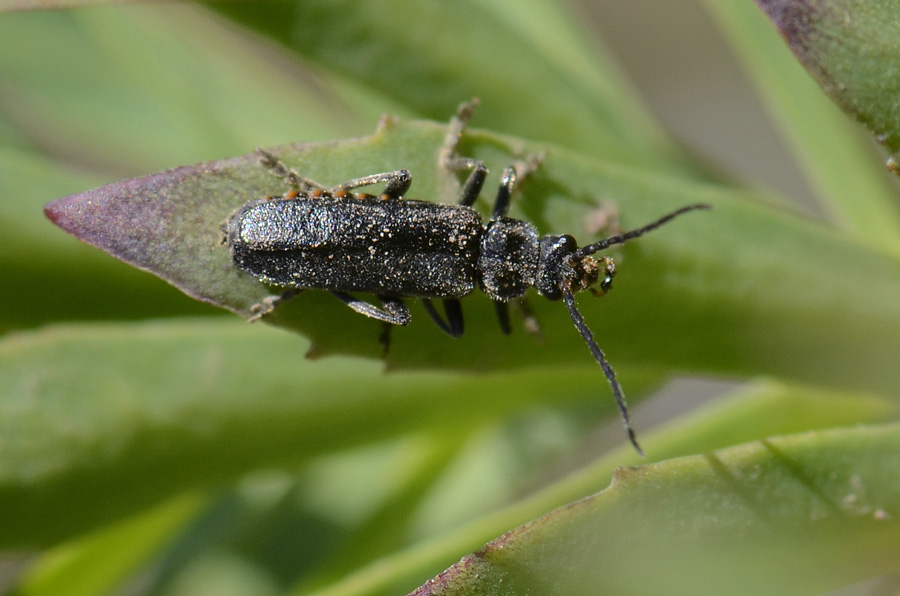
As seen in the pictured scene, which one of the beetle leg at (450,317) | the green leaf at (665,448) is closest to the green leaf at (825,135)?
the green leaf at (665,448)

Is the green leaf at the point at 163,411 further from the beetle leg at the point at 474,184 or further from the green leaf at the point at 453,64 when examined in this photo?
the green leaf at the point at 453,64

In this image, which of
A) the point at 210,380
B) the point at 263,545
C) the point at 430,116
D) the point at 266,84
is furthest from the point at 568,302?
the point at 266,84

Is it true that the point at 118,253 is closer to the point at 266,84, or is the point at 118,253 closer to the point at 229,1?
the point at 229,1

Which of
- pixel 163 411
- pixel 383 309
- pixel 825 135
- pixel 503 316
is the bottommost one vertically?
pixel 163 411

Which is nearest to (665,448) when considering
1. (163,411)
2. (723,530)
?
(723,530)

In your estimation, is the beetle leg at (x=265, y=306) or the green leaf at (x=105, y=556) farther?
the green leaf at (x=105, y=556)

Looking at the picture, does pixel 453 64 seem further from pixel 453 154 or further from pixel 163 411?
pixel 163 411
